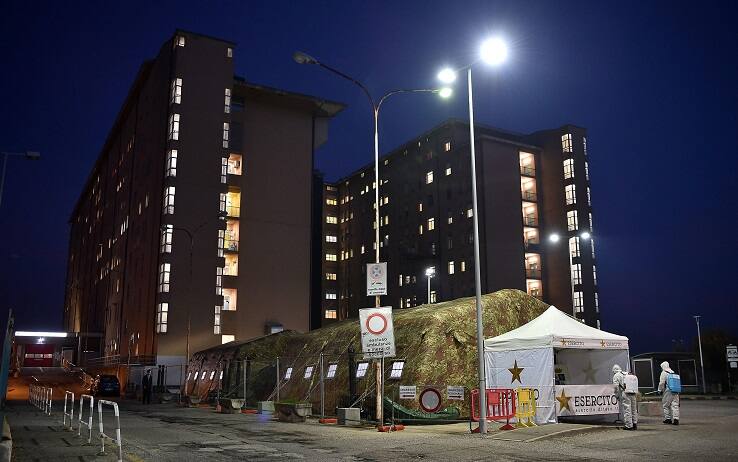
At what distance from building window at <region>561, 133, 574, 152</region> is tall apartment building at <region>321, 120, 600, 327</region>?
0.13 meters

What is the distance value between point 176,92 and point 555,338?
51.7 m

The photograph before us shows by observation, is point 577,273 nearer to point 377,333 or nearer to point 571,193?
point 571,193

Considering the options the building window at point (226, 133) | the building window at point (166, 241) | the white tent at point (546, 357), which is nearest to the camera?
the white tent at point (546, 357)

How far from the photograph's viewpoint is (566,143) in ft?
284

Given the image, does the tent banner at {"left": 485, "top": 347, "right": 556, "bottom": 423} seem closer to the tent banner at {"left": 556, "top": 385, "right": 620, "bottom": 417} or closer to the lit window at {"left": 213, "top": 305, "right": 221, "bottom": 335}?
the tent banner at {"left": 556, "top": 385, "right": 620, "bottom": 417}

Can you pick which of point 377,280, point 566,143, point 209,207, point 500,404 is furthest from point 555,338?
point 566,143

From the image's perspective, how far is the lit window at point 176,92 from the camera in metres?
63.1

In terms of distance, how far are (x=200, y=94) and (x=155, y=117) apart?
7628 millimetres

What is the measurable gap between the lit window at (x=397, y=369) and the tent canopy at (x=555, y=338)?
12.8 feet

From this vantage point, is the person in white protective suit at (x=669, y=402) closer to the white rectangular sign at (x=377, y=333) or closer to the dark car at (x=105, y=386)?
the white rectangular sign at (x=377, y=333)

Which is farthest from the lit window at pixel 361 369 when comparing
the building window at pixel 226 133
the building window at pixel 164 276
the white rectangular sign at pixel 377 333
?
the building window at pixel 226 133

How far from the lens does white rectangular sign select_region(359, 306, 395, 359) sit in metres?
19.8

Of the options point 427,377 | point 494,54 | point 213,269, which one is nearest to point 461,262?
point 213,269

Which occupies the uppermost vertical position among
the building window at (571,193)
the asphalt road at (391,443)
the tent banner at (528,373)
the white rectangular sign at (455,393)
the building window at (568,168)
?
the building window at (568,168)
